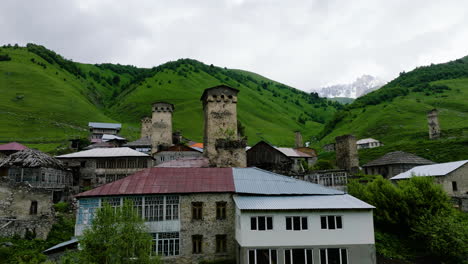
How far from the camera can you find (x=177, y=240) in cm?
2269

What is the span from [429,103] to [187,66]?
444ft

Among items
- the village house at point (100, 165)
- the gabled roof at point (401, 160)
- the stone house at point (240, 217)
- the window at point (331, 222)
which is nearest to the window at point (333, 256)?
the stone house at point (240, 217)

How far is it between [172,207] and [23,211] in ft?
57.9

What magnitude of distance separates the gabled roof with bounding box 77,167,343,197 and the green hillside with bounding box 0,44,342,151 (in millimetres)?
58000

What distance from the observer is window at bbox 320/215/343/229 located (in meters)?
21.7

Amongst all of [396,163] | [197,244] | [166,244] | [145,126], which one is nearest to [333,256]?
[197,244]

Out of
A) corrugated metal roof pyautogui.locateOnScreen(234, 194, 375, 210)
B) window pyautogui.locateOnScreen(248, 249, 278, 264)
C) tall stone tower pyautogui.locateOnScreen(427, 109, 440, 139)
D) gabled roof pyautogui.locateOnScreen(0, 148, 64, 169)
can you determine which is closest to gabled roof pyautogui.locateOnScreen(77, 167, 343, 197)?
corrugated metal roof pyautogui.locateOnScreen(234, 194, 375, 210)

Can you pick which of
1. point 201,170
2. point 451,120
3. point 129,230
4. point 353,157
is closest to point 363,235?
point 201,170

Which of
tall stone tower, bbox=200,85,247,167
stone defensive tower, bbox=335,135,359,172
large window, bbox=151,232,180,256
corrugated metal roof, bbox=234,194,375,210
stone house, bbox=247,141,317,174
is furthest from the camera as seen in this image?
stone defensive tower, bbox=335,135,359,172

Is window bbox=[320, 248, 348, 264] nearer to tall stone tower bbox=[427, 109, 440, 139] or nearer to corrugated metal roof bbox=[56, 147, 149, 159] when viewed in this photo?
corrugated metal roof bbox=[56, 147, 149, 159]

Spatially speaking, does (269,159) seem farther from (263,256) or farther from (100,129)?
(100,129)

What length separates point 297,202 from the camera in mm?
22328

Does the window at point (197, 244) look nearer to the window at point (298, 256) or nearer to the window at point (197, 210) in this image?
the window at point (197, 210)

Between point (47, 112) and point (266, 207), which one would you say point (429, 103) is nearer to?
point (266, 207)
